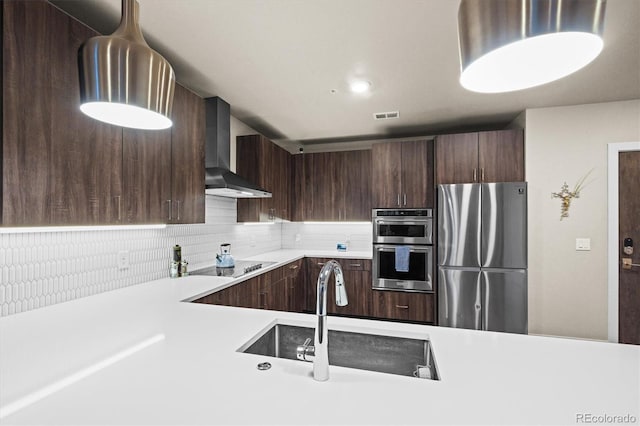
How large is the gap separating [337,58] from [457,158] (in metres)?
2.01

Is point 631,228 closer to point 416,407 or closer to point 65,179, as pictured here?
point 416,407

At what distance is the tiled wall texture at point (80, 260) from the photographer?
1.42 meters

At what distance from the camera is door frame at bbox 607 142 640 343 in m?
2.95

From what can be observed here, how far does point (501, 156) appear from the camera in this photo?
3.27m

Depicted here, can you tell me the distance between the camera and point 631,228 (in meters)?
2.94

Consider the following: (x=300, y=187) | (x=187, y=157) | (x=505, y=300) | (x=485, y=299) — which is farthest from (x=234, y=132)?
(x=505, y=300)

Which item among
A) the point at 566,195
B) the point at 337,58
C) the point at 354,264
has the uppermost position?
the point at 337,58

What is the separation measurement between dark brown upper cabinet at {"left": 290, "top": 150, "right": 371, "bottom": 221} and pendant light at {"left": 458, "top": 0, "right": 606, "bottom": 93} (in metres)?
3.39

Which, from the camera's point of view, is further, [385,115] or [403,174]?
[403,174]

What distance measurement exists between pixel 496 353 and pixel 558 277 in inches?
112

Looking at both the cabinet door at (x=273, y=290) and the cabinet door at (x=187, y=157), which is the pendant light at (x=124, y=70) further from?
the cabinet door at (x=273, y=290)

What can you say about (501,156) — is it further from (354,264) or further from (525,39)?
(525,39)

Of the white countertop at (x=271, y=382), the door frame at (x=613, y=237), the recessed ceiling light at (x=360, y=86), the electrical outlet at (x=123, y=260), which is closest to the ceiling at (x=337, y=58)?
the recessed ceiling light at (x=360, y=86)

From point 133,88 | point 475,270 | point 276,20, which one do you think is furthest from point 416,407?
point 475,270
